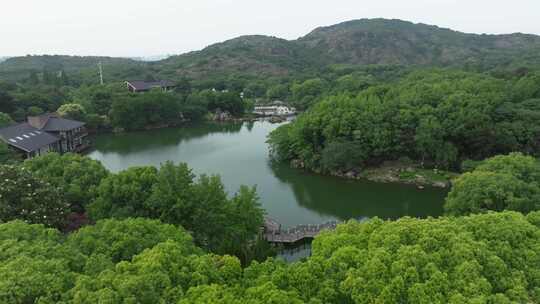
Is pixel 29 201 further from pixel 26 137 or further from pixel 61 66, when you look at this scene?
pixel 61 66

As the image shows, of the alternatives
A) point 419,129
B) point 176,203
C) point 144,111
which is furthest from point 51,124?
point 419,129

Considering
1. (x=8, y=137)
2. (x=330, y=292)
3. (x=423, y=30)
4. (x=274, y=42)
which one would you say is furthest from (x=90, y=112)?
(x=423, y=30)

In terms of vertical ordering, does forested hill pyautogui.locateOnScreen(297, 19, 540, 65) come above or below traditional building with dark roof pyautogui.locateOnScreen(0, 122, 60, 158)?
above

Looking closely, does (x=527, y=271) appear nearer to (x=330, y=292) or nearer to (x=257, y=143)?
(x=330, y=292)

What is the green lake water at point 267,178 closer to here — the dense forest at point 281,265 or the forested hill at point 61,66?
the dense forest at point 281,265

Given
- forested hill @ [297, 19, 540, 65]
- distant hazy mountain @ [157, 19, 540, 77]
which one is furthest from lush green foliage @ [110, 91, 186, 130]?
forested hill @ [297, 19, 540, 65]

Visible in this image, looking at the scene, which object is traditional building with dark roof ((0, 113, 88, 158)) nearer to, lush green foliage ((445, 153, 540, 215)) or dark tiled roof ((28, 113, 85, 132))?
dark tiled roof ((28, 113, 85, 132))
